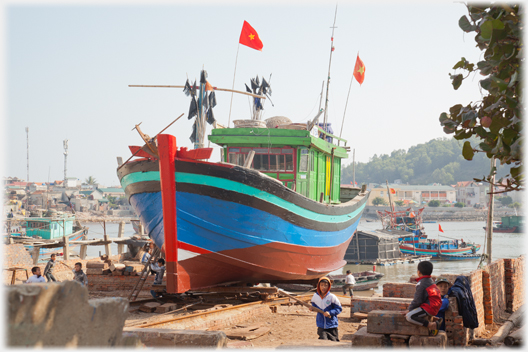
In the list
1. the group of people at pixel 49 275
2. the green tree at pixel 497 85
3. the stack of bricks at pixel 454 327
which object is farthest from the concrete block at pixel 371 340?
the group of people at pixel 49 275

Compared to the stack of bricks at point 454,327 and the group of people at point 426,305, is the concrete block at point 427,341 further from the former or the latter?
the stack of bricks at point 454,327

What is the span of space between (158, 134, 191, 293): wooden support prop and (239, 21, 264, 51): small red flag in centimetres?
574

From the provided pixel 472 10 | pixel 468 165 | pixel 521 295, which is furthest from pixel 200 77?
pixel 468 165

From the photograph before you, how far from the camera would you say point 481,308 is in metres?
7.92

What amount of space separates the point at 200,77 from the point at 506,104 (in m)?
9.33

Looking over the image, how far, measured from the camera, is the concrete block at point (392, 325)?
5031 mm

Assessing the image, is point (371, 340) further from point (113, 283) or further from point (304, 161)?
point (113, 283)

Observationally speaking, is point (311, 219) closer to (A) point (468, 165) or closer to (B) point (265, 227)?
(B) point (265, 227)

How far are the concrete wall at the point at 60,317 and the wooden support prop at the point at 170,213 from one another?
21.2ft

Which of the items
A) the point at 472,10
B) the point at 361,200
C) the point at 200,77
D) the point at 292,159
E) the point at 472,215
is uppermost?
the point at 200,77

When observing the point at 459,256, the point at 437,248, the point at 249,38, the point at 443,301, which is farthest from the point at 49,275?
the point at 437,248

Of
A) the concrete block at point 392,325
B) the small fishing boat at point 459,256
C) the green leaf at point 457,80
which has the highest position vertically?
the green leaf at point 457,80


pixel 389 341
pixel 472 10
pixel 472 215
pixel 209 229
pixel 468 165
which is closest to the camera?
pixel 472 10

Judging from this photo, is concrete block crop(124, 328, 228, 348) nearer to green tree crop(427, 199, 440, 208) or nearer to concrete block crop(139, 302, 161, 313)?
concrete block crop(139, 302, 161, 313)
